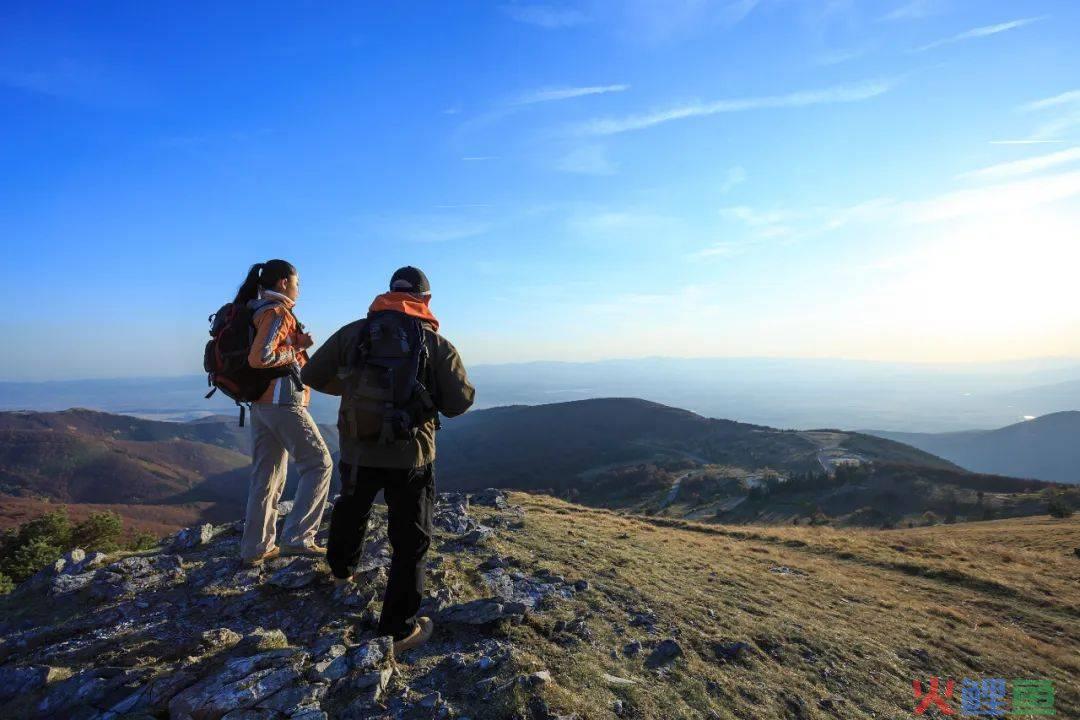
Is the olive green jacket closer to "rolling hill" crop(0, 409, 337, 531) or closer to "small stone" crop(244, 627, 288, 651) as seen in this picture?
"small stone" crop(244, 627, 288, 651)

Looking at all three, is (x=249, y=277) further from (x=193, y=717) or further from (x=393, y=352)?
(x=193, y=717)

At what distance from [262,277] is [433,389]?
2.50 m

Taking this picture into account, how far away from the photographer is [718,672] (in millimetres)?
5266

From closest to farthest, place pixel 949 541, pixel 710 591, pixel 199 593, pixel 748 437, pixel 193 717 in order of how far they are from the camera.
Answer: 1. pixel 193 717
2. pixel 199 593
3. pixel 710 591
4. pixel 949 541
5. pixel 748 437

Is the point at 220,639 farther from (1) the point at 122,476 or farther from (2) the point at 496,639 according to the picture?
(1) the point at 122,476

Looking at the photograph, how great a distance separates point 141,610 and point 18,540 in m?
9.34

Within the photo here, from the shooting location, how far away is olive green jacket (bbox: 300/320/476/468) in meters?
4.49

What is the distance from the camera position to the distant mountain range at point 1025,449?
545 ft

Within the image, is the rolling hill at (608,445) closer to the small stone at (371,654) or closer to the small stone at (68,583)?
the small stone at (371,654)

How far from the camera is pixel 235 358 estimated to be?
530 cm

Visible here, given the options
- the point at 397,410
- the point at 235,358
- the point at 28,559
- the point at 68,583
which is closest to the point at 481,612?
the point at 397,410

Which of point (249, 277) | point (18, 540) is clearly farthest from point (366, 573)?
Answer: point (18, 540)

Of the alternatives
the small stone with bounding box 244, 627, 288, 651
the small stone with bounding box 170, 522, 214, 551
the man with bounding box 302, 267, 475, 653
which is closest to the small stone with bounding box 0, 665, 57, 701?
the small stone with bounding box 244, 627, 288, 651

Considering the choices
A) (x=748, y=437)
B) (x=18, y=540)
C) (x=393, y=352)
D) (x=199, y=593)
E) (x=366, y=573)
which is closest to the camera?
(x=393, y=352)
